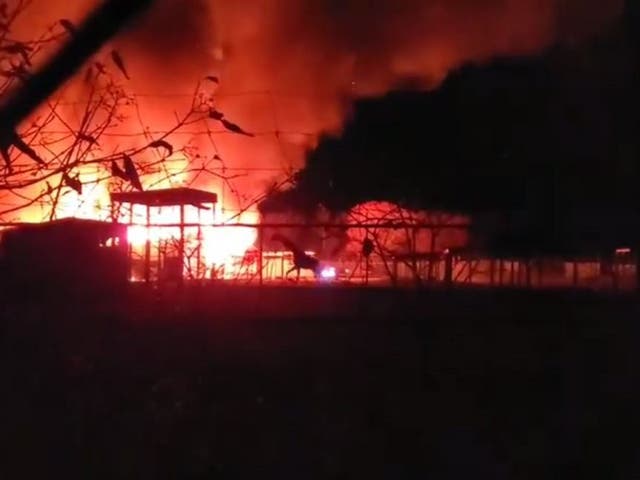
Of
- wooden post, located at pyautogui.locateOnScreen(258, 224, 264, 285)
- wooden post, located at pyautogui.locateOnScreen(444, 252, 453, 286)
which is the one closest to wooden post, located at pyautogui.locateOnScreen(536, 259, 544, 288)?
wooden post, located at pyautogui.locateOnScreen(444, 252, 453, 286)

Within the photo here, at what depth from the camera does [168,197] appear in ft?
25.2

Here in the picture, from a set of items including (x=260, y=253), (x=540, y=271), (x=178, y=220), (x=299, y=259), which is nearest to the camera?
(x=299, y=259)

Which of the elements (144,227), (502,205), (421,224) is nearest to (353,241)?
(421,224)

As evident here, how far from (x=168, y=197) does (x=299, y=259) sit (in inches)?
39.8

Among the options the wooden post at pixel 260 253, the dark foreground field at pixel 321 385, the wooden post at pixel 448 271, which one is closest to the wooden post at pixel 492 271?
the dark foreground field at pixel 321 385

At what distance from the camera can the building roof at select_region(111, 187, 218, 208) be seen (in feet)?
22.9

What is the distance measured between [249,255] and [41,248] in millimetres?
1615

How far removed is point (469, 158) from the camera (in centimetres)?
1167

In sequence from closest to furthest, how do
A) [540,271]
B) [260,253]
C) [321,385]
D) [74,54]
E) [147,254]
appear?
[74,54]
[321,385]
[147,254]
[260,253]
[540,271]

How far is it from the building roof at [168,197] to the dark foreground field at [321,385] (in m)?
0.71

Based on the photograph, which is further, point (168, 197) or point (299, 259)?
point (168, 197)

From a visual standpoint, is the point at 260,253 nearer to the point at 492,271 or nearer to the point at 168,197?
the point at 168,197

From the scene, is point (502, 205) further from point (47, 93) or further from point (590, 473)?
point (47, 93)

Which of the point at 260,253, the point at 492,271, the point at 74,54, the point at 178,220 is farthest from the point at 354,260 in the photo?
the point at 74,54
